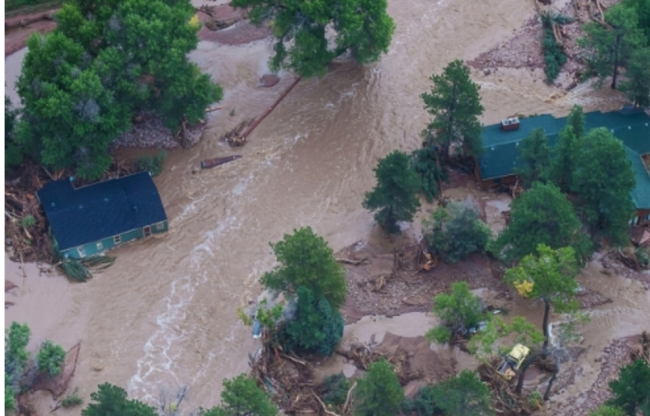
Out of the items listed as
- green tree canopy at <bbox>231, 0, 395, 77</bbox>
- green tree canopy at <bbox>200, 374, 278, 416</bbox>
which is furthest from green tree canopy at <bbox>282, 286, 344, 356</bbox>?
green tree canopy at <bbox>231, 0, 395, 77</bbox>

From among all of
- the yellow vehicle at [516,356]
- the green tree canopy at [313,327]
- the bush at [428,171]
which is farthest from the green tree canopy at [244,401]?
the bush at [428,171]

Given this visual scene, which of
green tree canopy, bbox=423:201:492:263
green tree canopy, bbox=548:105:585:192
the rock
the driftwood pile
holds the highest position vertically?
the rock

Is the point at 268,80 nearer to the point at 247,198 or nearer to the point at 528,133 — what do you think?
the point at 247,198

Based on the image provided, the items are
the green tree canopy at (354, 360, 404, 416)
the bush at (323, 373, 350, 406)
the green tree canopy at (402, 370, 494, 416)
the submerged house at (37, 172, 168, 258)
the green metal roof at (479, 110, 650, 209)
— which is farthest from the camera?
the green metal roof at (479, 110, 650, 209)

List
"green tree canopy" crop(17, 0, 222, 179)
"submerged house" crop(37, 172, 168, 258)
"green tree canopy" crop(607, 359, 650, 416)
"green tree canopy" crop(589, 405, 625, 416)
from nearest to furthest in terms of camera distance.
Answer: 1. "green tree canopy" crop(589, 405, 625, 416)
2. "green tree canopy" crop(607, 359, 650, 416)
3. "submerged house" crop(37, 172, 168, 258)
4. "green tree canopy" crop(17, 0, 222, 179)

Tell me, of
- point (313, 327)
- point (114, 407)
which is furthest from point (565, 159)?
point (114, 407)

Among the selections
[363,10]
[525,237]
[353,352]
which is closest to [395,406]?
[353,352]

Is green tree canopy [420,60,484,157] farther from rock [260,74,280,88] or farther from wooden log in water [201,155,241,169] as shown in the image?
rock [260,74,280,88]
